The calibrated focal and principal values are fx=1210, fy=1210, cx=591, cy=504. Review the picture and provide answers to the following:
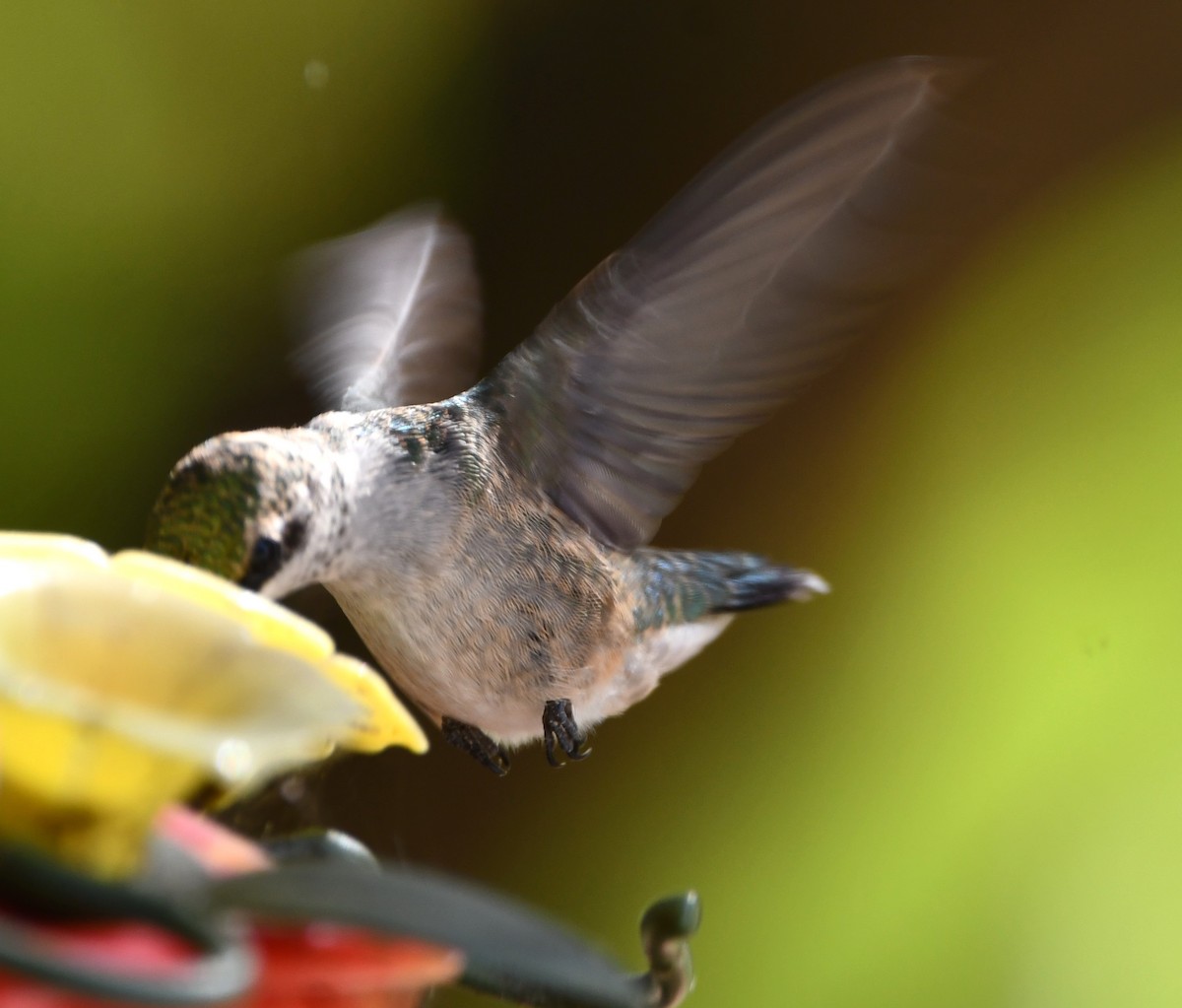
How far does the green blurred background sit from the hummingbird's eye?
92cm

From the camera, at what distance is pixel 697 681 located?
6.91ft

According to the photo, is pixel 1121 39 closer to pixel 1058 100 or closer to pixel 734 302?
pixel 1058 100

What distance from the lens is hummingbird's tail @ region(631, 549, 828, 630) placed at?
52.2 inches

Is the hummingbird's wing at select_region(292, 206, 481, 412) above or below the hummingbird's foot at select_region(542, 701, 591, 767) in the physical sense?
Answer: above

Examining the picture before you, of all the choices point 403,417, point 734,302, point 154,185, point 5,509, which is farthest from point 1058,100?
point 5,509

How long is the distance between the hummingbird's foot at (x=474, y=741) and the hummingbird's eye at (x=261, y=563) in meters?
0.41

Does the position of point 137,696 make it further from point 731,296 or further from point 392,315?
point 392,315

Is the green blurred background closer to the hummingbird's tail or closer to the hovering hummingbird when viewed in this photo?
the hummingbird's tail

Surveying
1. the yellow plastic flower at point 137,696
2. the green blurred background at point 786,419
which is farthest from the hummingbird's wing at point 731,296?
the green blurred background at point 786,419

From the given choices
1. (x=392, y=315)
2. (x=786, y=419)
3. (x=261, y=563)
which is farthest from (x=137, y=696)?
(x=786, y=419)

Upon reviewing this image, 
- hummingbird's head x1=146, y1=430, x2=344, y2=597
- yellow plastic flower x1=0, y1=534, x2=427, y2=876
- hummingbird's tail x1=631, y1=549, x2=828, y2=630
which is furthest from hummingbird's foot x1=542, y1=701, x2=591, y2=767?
yellow plastic flower x1=0, y1=534, x2=427, y2=876

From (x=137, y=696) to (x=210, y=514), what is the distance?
20cm

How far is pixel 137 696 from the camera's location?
2.02ft

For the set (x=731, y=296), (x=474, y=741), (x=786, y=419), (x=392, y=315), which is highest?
(x=731, y=296)
